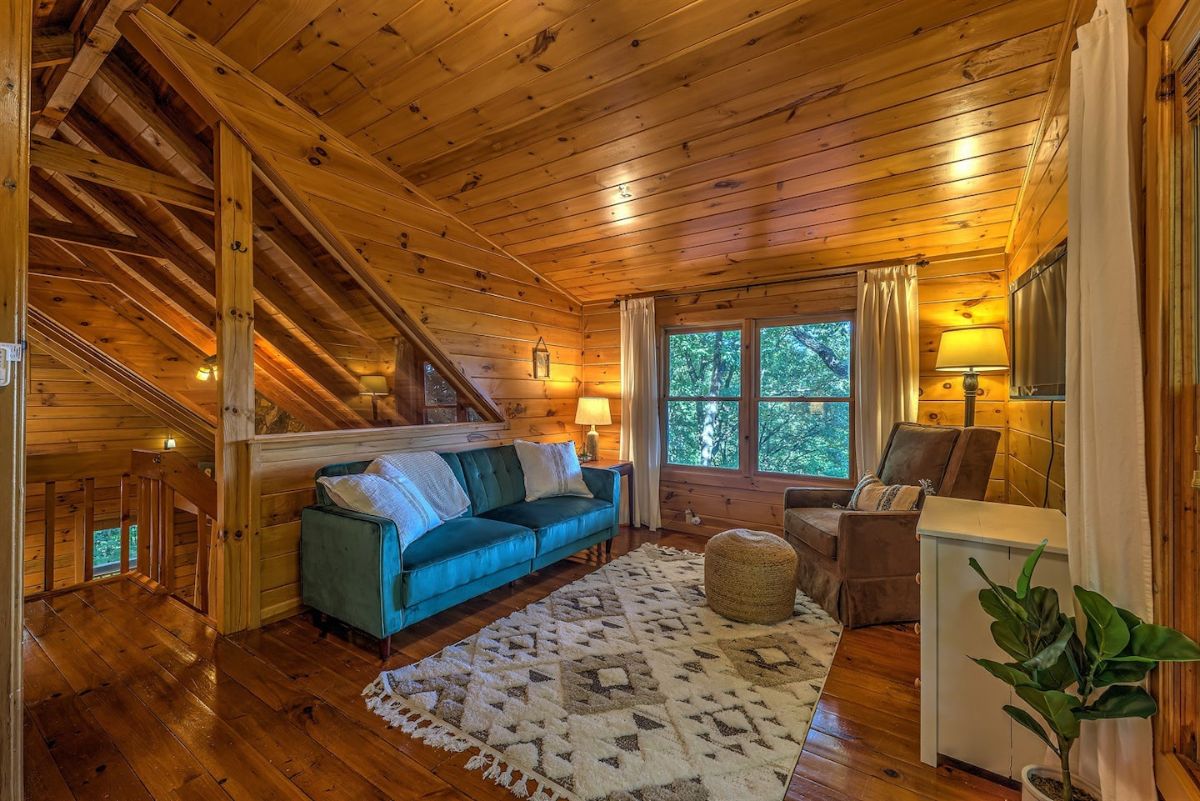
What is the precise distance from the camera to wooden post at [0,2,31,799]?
1.18 metres

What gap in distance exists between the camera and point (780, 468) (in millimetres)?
4125

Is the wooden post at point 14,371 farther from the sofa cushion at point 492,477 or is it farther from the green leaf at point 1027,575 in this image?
the green leaf at point 1027,575

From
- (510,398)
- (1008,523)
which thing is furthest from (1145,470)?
(510,398)

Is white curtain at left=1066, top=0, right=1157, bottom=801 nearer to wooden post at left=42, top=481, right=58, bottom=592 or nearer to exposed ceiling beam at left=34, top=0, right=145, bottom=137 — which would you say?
exposed ceiling beam at left=34, top=0, right=145, bottom=137

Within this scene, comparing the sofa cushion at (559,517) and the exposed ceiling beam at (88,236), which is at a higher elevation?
the exposed ceiling beam at (88,236)

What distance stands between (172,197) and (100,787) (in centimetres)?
242

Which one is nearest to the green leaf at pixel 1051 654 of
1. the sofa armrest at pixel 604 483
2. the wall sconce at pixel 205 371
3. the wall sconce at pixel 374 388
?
the sofa armrest at pixel 604 483

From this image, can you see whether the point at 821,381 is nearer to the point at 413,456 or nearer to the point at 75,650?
the point at 413,456

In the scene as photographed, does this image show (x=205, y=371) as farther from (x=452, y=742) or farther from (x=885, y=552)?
(x=885, y=552)

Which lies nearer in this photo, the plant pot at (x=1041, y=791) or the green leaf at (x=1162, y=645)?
the green leaf at (x=1162, y=645)

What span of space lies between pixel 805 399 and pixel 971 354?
127 centimetres

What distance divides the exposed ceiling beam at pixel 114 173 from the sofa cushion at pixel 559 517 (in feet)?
7.60

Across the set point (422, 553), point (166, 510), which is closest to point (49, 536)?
point (166, 510)

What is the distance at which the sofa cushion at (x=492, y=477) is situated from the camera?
3.30 metres
